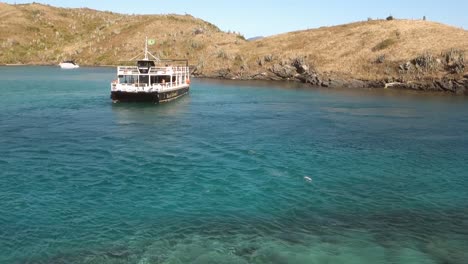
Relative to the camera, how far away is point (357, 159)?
119ft

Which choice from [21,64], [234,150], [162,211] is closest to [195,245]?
[162,211]

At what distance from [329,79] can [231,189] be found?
258 ft

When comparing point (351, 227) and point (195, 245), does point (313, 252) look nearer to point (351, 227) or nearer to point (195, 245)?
point (351, 227)

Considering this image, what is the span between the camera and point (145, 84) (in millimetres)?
70375

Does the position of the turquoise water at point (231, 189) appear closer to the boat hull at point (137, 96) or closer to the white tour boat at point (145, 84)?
the boat hull at point (137, 96)

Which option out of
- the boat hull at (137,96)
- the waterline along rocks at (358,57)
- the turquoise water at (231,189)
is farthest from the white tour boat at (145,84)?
the waterline along rocks at (358,57)

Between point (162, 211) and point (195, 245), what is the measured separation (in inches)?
184

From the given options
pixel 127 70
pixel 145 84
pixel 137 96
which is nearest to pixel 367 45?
pixel 145 84

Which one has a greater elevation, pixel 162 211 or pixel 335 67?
pixel 335 67

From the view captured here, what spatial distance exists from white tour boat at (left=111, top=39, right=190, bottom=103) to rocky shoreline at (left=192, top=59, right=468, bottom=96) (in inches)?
1497

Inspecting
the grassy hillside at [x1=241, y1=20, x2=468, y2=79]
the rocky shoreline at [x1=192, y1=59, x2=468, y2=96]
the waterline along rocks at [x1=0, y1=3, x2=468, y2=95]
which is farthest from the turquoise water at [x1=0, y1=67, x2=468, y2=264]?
the grassy hillside at [x1=241, y1=20, x2=468, y2=79]

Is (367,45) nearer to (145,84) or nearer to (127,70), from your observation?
(145,84)

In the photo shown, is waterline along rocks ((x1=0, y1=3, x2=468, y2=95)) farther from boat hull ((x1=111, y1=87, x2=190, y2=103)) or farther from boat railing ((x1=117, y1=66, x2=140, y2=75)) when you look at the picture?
boat railing ((x1=117, y1=66, x2=140, y2=75))

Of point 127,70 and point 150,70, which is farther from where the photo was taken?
point 150,70
